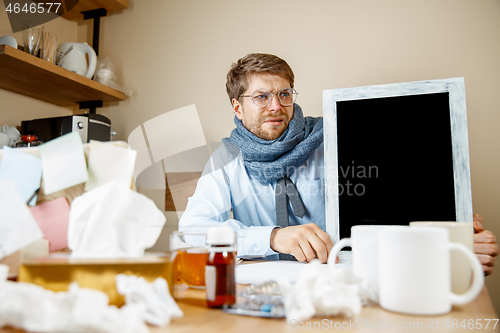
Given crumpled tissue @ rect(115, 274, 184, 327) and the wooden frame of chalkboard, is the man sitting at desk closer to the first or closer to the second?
the wooden frame of chalkboard

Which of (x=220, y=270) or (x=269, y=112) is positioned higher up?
(x=269, y=112)

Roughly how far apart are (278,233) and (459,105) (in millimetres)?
485

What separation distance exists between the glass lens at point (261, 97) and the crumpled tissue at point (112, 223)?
0.97 metres

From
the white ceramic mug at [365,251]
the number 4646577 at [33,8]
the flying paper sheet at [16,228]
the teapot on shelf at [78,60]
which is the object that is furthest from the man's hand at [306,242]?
the number 4646577 at [33,8]

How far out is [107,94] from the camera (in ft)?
6.18

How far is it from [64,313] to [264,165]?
0.95 m

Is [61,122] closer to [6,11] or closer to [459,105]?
[6,11]

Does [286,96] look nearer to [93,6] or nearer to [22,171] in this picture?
[22,171]

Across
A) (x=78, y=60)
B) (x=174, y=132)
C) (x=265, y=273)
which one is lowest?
(x=265, y=273)

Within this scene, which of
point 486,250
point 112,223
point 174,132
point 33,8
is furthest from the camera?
point 174,132

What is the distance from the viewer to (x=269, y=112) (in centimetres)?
131

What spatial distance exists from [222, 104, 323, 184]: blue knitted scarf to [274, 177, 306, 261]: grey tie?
0.04 meters

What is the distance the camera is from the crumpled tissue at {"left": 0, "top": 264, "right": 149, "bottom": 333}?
25 centimetres

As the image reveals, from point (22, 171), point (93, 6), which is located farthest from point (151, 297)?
point (93, 6)
